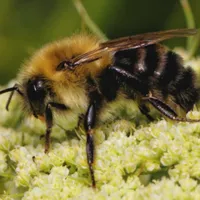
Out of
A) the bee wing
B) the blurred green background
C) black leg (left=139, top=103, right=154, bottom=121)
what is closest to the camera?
the bee wing

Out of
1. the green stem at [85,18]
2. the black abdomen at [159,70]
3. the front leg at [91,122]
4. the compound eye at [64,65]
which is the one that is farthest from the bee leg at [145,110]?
the green stem at [85,18]

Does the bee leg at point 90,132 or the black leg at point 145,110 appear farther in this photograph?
→ the black leg at point 145,110

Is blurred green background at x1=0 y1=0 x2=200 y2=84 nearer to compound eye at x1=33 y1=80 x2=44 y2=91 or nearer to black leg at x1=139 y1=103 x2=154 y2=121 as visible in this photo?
black leg at x1=139 y1=103 x2=154 y2=121

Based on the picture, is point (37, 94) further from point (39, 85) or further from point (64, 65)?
point (64, 65)

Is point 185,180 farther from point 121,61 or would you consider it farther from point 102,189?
point 121,61

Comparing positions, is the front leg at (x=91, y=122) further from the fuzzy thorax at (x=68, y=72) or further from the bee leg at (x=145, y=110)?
the bee leg at (x=145, y=110)

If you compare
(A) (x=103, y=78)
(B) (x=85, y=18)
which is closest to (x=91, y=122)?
(A) (x=103, y=78)

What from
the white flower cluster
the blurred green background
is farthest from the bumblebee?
the blurred green background
